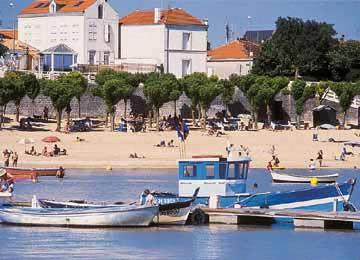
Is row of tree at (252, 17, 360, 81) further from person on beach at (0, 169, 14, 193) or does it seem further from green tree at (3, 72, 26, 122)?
person on beach at (0, 169, 14, 193)

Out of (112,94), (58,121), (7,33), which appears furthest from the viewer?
(7,33)

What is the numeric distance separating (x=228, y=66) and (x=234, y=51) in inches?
70.3

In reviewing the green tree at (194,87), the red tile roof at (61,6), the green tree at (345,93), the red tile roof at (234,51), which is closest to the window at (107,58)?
the red tile roof at (61,6)

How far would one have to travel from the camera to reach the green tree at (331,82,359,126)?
292 feet

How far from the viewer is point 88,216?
4238 cm

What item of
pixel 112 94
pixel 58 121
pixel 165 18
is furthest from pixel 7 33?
pixel 58 121

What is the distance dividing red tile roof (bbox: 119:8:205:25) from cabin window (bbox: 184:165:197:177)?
60390 mm

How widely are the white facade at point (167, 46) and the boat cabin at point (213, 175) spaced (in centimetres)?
5927

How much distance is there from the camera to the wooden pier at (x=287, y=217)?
138 ft

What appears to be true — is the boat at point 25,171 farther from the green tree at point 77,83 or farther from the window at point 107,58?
the window at point 107,58

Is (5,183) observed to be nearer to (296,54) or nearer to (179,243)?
(179,243)

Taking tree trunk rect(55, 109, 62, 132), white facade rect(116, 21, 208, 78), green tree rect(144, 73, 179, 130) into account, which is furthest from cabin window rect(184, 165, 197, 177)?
white facade rect(116, 21, 208, 78)

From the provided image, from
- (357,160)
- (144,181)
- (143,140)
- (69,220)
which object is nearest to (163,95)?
(143,140)

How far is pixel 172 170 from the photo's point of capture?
68.4 m
